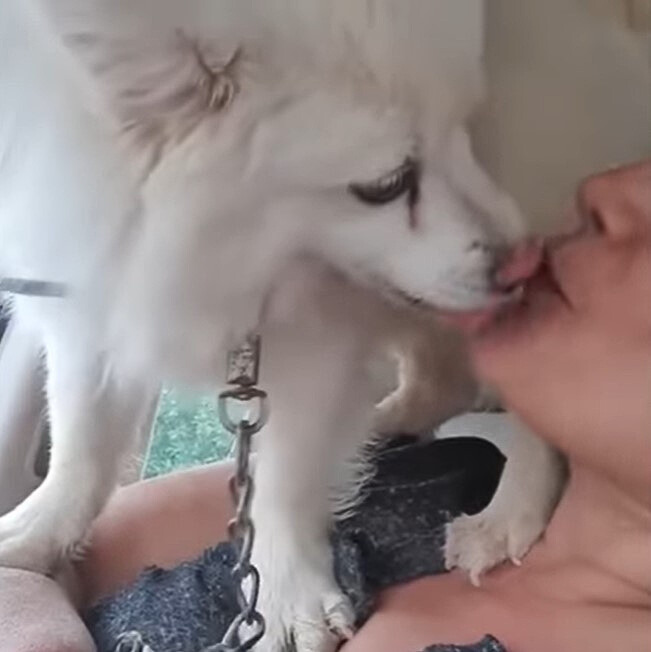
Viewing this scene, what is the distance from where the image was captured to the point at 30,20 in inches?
37.0

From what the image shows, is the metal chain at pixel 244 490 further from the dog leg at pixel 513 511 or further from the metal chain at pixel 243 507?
the dog leg at pixel 513 511

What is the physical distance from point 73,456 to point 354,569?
0.39m

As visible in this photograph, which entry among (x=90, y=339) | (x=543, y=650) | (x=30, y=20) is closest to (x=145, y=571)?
(x=90, y=339)

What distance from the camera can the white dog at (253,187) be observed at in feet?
3.21

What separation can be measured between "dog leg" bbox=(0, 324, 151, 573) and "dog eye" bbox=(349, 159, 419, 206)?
388mm

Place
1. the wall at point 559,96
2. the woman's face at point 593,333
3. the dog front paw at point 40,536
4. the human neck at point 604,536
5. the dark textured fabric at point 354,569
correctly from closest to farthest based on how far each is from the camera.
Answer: the woman's face at point 593,333 → the human neck at point 604,536 → the dark textured fabric at point 354,569 → the wall at point 559,96 → the dog front paw at point 40,536

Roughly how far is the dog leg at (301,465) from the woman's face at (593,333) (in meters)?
0.37

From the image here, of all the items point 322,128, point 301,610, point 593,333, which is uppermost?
point 322,128

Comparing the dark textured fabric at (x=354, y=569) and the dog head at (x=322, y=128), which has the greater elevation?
the dog head at (x=322, y=128)

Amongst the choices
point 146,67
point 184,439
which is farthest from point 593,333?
point 184,439

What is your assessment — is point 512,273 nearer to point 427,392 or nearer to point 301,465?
point 301,465

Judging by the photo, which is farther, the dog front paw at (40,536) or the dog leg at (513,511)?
the dog front paw at (40,536)

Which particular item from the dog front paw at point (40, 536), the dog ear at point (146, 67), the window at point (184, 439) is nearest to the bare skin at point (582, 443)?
the dog ear at point (146, 67)

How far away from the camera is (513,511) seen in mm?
1273
